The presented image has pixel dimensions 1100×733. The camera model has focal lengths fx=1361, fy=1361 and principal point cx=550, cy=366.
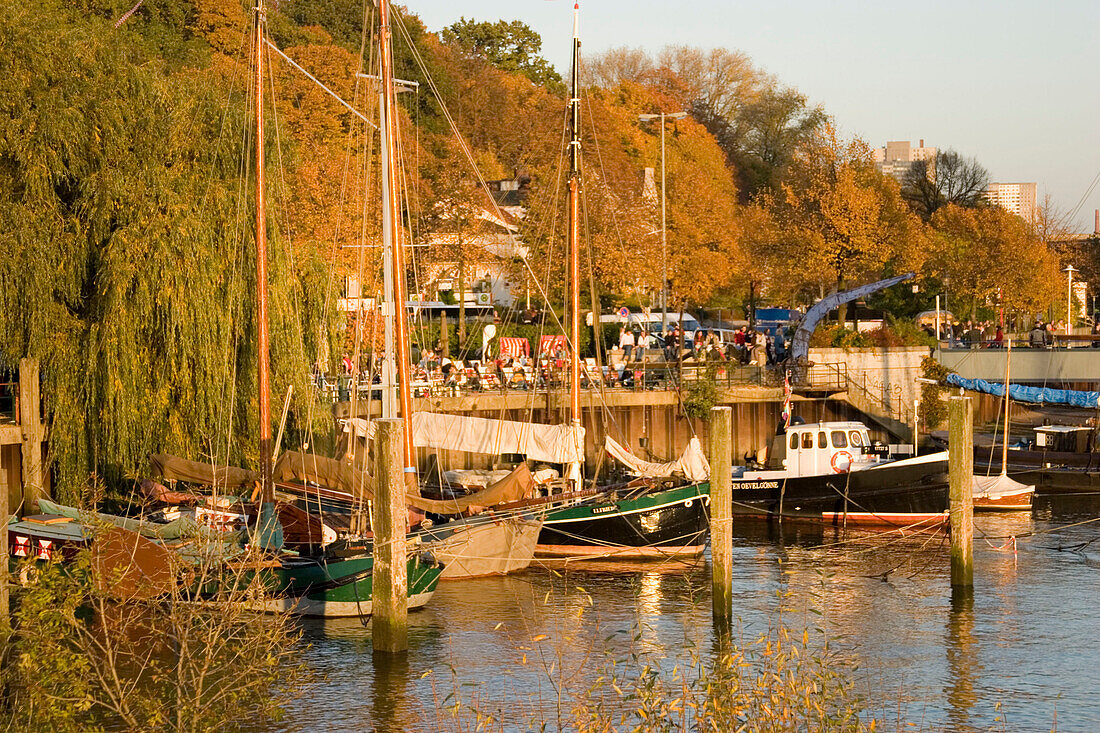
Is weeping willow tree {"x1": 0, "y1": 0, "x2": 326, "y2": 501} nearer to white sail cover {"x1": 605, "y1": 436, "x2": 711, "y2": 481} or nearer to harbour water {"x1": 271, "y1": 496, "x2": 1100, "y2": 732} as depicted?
harbour water {"x1": 271, "y1": 496, "x2": 1100, "y2": 732}

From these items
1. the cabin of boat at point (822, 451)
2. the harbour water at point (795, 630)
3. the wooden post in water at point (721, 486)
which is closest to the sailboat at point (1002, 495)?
the cabin of boat at point (822, 451)

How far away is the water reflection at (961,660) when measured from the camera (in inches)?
703

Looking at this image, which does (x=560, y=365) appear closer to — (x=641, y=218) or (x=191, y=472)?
(x=191, y=472)

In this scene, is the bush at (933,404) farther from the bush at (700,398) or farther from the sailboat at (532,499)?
the sailboat at (532,499)

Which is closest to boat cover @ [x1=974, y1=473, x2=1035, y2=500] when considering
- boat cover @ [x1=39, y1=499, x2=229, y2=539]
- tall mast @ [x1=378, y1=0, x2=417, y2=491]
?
tall mast @ [x1=378, y1=0, x2=417, y2=491]

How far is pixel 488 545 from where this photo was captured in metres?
26.7

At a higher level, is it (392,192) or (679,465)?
(392,192)

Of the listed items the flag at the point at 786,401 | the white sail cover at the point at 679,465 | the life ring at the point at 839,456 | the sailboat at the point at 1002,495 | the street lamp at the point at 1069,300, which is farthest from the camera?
the street lamp at the point at 1069,300

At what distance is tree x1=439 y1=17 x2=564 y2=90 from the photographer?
300ft

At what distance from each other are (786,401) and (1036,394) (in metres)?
9.69

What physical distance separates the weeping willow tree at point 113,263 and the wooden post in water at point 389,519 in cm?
894

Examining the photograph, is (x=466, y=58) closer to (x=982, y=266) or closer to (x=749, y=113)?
(x=749, y=113)

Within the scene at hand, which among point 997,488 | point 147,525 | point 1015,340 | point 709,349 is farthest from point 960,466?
point 1015,340

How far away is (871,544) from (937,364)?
557 inches
